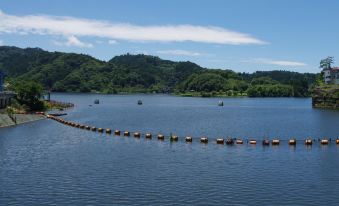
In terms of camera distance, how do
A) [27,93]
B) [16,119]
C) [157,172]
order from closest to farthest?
[157,172] → [16,119] → [27,93]

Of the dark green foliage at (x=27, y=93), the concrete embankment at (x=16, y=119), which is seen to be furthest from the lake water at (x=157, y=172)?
the dark green foliage at (x=27, y=93)

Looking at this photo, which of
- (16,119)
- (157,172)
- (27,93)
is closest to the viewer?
(157,172)

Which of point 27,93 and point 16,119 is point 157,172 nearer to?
point 16,119

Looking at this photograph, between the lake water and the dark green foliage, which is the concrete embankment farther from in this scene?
the dark green foliage

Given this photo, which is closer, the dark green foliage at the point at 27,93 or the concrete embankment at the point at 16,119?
the concrete embankment at the point at 16,119

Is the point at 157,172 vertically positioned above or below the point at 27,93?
below

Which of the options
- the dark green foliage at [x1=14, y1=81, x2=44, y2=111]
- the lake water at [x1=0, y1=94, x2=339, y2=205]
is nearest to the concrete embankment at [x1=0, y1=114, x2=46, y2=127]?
the lake water at [x1=0, y1=94, x2=339, y2=205]

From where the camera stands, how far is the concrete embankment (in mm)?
146500

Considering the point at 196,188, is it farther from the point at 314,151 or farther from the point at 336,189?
the point at 314,151

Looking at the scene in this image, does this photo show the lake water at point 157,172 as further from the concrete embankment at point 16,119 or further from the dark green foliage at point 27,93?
the dark green foliage at point 27,93

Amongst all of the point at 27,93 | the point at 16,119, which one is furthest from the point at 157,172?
the point at 27,93

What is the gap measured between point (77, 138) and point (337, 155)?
213 ft

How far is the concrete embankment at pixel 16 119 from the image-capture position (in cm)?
14650

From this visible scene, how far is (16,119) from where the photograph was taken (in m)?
156
